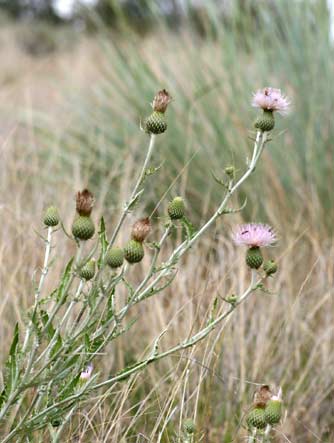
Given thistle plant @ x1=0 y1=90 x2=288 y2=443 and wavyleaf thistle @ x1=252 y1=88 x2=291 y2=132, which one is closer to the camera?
thistle plant @ x1=0 y1=90 x2=288 y2=443

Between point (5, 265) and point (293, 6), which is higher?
point (293, 6)

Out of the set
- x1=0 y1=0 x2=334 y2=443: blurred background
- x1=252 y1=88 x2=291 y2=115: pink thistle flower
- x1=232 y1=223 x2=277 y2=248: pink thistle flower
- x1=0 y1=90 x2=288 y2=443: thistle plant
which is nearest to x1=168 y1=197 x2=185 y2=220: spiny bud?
x1=0 y1=90 x2=288 y2=443: thistle plant

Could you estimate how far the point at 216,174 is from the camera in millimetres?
3131

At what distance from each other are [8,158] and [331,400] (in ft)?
5.91

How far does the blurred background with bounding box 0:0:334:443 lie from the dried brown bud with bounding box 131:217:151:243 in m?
0.55

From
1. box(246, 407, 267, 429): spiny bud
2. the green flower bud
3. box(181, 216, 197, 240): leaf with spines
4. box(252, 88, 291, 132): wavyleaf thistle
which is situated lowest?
box(246, 407, 267, 429): spiny bud

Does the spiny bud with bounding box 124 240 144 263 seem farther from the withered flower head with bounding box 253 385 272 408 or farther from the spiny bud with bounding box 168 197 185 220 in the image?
the withered flower head with bounding box 253 385 272 408

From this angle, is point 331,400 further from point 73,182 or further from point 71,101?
point 71,101

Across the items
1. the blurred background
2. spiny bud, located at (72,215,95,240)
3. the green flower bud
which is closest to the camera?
spiny bud, located at (72,215,95,240)

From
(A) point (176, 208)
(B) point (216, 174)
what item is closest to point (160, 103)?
(A) point (176, 208)

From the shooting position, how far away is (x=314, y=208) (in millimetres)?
2877

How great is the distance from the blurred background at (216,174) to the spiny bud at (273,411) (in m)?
0.48

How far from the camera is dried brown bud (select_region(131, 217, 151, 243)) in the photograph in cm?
121

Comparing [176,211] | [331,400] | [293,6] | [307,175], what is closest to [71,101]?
[293,6]
